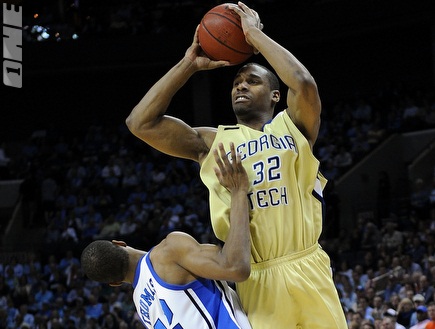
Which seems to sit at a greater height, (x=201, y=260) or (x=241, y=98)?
(x=241, y=98)

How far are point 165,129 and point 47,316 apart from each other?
31.9 feet

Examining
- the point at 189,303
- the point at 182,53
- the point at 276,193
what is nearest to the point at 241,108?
the point at 276,193

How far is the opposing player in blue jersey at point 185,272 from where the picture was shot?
368 cm

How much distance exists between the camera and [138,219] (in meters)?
15.4

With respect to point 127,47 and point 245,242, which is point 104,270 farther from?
point 127,47

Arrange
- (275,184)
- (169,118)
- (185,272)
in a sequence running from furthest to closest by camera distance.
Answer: (169,118)
(275,184)
(185,272)

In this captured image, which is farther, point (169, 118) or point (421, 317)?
point (421, 317)

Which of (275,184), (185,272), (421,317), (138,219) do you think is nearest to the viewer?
(185,272)

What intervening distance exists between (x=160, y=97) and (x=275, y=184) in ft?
2.49

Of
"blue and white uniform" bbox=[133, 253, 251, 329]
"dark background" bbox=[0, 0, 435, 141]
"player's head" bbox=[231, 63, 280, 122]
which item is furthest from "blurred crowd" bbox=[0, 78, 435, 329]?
"blue and white uniform" bbox=[133, 253, 251, 329]

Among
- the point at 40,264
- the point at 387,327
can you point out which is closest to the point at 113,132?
the point at 40,264

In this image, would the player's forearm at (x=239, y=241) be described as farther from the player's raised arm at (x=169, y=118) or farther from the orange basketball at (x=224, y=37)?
the orange basketball at (x=224, y=37)

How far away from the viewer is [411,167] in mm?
15164

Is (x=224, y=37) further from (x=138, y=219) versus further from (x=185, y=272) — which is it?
(x=138, y=219)
